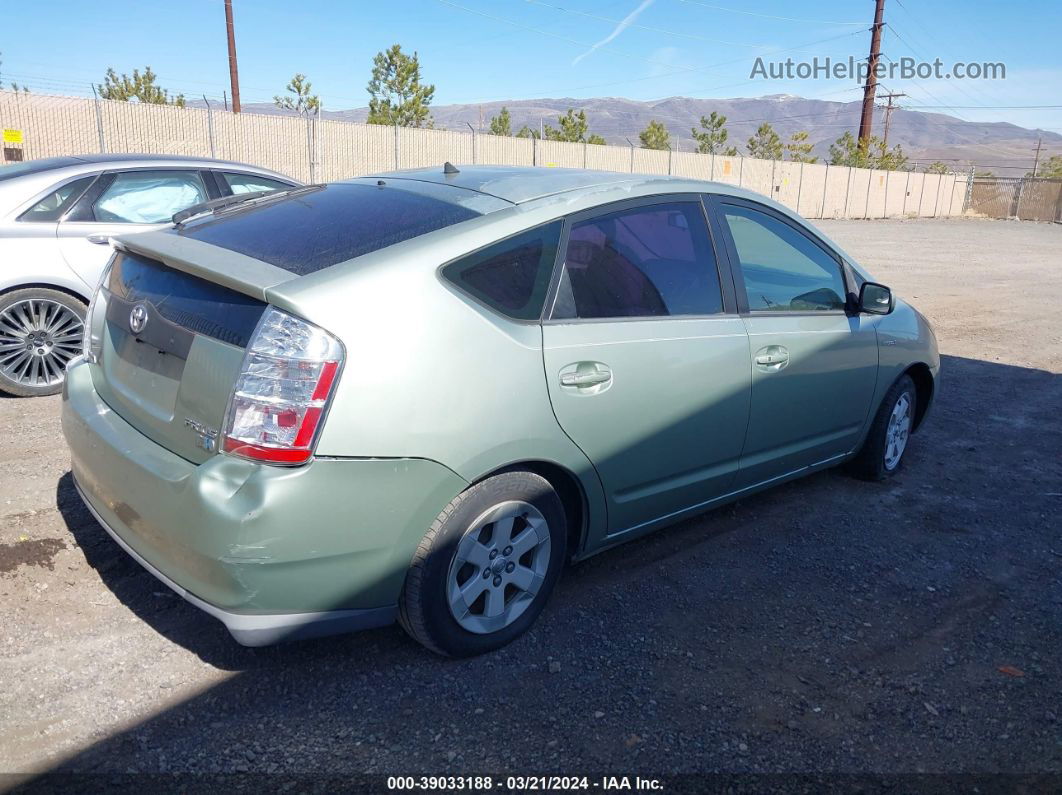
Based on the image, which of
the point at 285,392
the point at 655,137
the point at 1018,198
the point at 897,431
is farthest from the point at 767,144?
the point at 285,392

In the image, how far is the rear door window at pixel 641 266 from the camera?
10.5 ft

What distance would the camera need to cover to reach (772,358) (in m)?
3.86

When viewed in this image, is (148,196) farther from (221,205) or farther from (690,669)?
(690,669)

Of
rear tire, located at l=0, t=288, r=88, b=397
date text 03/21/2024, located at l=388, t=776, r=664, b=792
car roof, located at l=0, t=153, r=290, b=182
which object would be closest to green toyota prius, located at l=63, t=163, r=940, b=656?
date text 03/21/2024, located at l=388, t=776, r=664, b=792

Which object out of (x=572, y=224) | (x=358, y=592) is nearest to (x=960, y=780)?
(x=358, y=592)

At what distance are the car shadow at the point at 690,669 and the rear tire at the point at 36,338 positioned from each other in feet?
6.64

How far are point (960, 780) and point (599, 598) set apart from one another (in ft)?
4.78

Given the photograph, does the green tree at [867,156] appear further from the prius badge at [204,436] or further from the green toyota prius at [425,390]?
the prius badge at [204,436]

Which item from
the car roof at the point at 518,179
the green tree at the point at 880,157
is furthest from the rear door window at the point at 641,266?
the green tree at the point at 880,157

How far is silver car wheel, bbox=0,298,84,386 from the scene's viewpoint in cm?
570

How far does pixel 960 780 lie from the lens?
2580 mm

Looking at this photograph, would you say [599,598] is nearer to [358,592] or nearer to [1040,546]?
[358,592]

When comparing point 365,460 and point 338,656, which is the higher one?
point 365,460

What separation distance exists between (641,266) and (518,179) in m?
0.63
